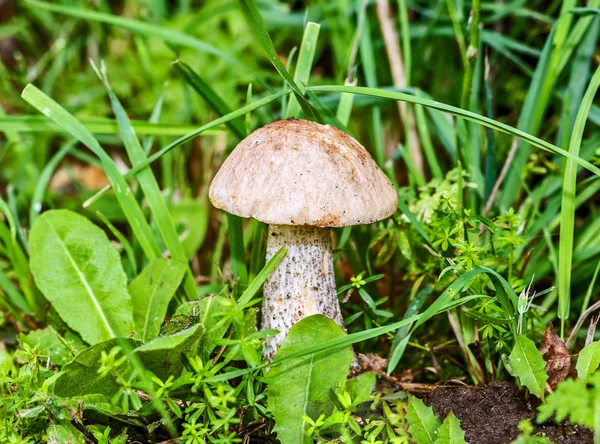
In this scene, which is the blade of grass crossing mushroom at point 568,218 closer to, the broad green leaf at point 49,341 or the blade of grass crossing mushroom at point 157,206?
the blade of grass crossing mushroom at point 157,206

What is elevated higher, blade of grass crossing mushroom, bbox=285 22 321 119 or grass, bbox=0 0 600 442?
blade of grass crossing mushroom, bbox=285 22 321 119

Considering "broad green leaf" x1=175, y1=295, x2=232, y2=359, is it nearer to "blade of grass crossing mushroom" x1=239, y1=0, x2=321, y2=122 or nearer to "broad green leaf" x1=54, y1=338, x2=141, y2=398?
"broad green leaf" x1=54, y1=338, x2=141, y2=398

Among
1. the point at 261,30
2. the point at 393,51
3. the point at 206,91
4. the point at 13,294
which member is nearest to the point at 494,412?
the point at 261,30

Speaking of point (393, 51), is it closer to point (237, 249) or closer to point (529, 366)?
point (237, 249)

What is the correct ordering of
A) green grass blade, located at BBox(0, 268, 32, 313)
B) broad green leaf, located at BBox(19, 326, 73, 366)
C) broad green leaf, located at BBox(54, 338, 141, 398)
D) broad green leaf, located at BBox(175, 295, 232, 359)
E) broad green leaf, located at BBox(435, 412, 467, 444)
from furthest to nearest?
green grass blade, located at BBox(0, 268, 32, 313)
broad green leaf, located at BBox(19, 326, 73, 366)
broad green leaf, located at BBox(175, 295, 232, 359)
broad green leaf, located at BBox(54, 338, 141, 398)
broad green leaf, located at BBox(435, 412, 467, 444)

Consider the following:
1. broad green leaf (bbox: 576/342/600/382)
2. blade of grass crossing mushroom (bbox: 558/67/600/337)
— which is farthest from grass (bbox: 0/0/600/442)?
broad green leaf (bbox: 576/342/600/382)

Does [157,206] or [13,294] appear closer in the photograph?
[157,206]

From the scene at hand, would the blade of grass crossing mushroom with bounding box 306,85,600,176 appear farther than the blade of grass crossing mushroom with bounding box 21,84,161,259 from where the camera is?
No
